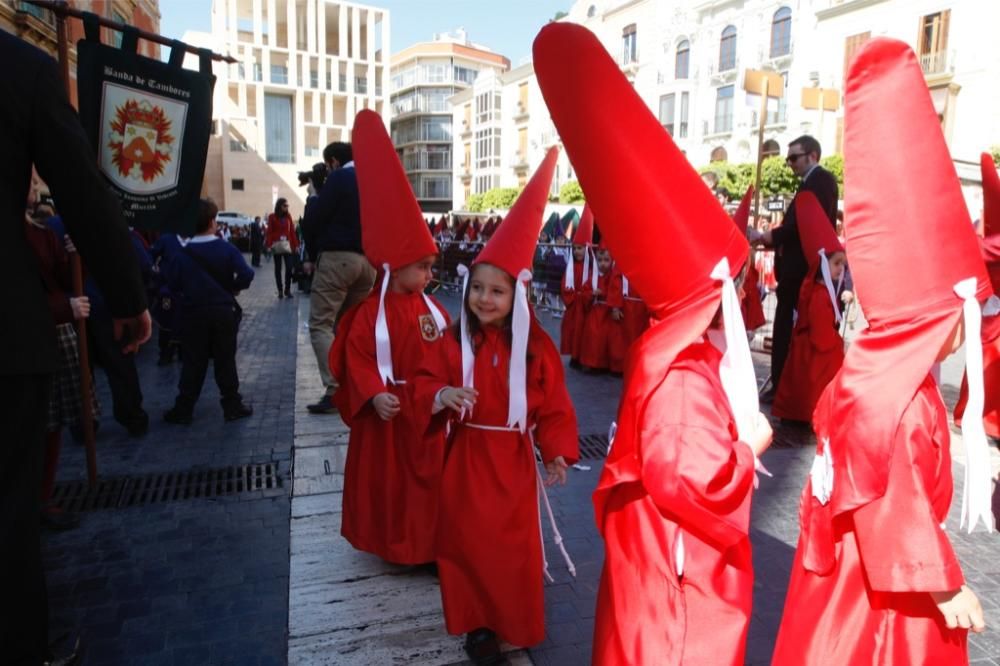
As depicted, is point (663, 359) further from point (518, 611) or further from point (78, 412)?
point (78, 412)

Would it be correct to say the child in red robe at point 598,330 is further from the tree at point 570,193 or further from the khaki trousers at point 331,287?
the tree at point 570,193

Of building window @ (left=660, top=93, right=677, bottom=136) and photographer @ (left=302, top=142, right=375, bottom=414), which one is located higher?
building window @ (left=660, top=93, right=677, bottom=136)

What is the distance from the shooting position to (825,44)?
32094 millimetres

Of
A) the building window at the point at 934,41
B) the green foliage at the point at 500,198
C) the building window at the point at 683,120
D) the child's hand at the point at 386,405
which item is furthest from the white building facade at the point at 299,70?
the child's hand at the point at 386,405

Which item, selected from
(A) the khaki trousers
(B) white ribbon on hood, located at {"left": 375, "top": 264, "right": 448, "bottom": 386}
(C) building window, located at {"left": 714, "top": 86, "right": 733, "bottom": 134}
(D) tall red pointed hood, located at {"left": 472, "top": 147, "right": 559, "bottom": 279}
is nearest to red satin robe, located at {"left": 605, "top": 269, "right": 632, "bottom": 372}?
(A) the khaki trousers

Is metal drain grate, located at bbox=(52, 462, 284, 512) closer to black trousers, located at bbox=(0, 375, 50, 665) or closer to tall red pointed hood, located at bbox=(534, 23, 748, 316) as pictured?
black trousers, located at bbox=(0, 375, 50, 665)

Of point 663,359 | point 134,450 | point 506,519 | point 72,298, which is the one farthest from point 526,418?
point 134,450

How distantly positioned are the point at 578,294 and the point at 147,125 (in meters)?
5.22

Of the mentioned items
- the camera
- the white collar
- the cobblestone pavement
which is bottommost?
the cobblestone pavement

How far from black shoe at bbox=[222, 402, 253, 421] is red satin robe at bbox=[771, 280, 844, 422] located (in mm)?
Result: 4438

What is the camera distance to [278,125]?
2370 inches

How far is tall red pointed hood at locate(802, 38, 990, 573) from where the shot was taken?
179 centimetres

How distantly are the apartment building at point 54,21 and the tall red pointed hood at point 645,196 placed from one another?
11.6 m

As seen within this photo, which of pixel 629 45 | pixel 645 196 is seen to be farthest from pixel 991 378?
pixel 629 45
